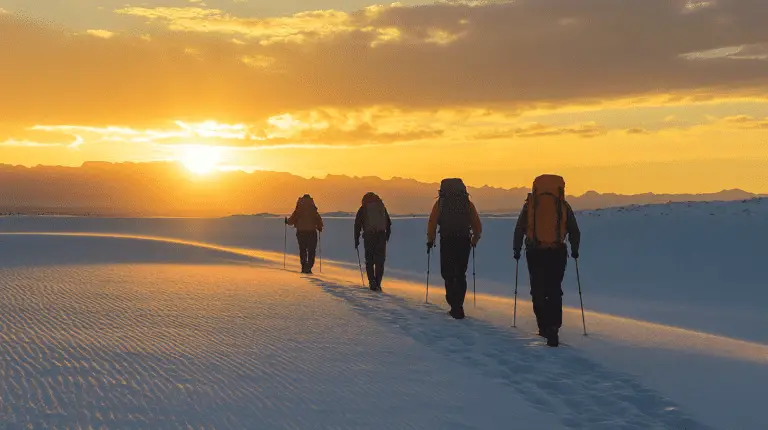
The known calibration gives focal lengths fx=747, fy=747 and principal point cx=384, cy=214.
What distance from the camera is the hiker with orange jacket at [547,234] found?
9273 millimetres

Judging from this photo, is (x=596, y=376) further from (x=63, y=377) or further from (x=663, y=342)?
(x=63, y=377)

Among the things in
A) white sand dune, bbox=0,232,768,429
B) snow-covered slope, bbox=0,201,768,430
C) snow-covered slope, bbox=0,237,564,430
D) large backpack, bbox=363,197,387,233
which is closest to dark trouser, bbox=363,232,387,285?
large backpack, bbox=363,197,387,233

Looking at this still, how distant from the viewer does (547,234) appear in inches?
365

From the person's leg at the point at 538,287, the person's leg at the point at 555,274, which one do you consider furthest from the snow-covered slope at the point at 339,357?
the person's leg at the point at 555,274

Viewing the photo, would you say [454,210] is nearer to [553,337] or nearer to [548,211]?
[548,211]

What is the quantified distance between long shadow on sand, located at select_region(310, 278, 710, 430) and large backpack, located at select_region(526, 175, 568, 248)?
4.13 feet

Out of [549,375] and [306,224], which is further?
[306,224]

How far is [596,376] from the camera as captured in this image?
7.19m

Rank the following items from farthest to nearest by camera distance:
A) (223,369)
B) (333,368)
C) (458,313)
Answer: (458,313) < (333,368) < (223,369)

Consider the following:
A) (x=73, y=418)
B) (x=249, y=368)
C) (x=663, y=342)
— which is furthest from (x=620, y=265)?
(x=73, y=418)

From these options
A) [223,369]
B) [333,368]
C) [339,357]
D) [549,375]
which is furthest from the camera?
[339,357]

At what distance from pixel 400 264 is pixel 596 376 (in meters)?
20.3

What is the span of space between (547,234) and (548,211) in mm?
286

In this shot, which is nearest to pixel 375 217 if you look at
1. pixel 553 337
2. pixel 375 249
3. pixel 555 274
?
pixel 375 249
